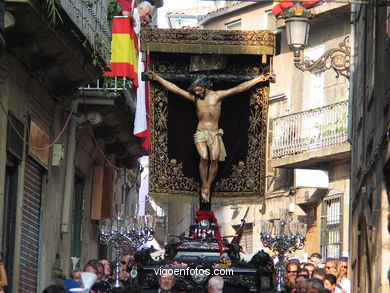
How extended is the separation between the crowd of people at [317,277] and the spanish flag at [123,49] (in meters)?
5.20

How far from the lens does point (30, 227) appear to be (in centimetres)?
2220

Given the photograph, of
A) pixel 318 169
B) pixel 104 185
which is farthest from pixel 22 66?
pixel 318 169

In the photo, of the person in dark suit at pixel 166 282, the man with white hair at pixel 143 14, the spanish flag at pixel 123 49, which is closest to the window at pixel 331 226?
the man with white hair at pixel 143 14

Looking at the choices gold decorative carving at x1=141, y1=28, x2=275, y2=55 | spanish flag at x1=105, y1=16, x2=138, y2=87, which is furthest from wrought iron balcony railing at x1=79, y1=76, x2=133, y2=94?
gold decorative carving at x1=141, y1=28, x2=275, y2=55

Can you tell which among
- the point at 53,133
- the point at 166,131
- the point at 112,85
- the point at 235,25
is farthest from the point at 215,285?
the point at 235,25

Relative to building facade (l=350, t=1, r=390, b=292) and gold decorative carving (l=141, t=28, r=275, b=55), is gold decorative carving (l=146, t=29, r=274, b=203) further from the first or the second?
building facade (l=350, t=1, r=390, b=292)

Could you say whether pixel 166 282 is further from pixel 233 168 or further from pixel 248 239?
pixel 248 239

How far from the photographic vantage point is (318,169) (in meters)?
32.7

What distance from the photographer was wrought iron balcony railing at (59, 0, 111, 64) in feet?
70.4

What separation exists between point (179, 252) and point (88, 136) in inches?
355

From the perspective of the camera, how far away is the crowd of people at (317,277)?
17.2 meters

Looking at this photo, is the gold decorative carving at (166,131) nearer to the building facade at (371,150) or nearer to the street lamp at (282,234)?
the street lamp at (282,234)

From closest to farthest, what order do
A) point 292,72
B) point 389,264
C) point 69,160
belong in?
point 389,264, point 69,160, point 292,72

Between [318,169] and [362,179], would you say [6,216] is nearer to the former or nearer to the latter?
[362,179]
